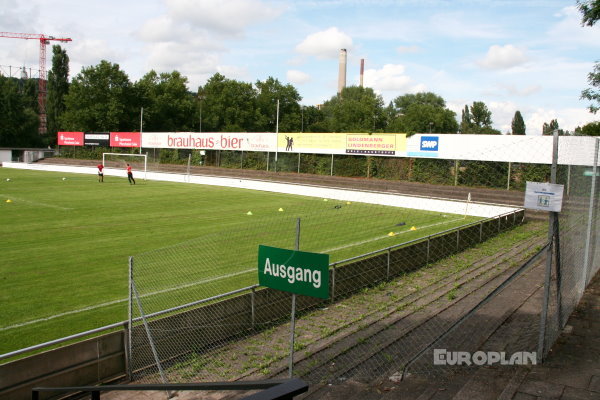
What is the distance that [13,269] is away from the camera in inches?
514

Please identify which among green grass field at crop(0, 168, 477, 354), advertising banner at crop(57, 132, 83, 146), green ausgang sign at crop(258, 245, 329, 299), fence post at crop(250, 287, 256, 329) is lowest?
green grass field at crop(0, 168, 477, 354)

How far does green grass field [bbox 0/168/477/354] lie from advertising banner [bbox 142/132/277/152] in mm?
16189

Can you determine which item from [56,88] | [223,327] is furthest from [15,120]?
[223,327]

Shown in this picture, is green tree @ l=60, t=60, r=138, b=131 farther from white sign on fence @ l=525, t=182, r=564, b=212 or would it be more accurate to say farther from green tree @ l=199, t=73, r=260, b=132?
white sign on fence @ l=525, t=182, r=564, b=212

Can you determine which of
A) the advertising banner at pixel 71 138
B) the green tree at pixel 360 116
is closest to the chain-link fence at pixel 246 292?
the advertising banner at pixel 71 138

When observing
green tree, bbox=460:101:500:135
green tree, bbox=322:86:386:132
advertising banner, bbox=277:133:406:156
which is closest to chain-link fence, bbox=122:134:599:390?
advertising banner, bbox=277:133:406:156

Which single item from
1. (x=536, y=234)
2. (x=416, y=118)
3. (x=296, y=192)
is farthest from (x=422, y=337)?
(x=416, y=118)

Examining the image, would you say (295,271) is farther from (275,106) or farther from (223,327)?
(275,106)

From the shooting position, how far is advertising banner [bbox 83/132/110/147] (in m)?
65.2

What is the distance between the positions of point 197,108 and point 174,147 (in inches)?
1508

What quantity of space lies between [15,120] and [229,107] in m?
35.7

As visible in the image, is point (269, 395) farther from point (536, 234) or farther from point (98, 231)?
point (536, 234)

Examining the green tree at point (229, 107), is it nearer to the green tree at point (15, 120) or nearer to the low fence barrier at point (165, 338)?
the green tree at point (15, 120)

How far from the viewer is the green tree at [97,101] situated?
3103 inches
